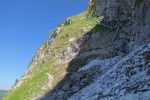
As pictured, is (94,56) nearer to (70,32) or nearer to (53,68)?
(53,68)

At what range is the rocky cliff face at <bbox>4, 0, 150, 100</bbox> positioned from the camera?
99.1 ft

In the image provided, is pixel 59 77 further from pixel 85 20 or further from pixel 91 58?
pixel 85 20

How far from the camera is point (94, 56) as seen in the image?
66562 mm

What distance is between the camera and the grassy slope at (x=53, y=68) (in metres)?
68.5

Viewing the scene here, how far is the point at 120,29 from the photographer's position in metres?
73.8

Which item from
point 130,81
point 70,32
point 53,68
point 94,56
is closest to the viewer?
point 130,81

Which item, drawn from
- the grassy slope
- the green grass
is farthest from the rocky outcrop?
the green grass

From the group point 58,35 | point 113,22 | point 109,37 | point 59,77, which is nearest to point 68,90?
point 59,77

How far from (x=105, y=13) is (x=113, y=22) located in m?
5.31

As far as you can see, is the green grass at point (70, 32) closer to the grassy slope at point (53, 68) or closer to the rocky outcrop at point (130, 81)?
the grassy slope at point (53, 68)

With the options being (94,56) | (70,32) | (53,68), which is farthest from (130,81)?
(70,32)

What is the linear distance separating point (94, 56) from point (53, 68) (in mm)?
10740

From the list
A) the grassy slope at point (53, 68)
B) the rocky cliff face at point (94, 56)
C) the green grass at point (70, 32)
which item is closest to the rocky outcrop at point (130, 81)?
the rocky cliff face at point (94, 56)

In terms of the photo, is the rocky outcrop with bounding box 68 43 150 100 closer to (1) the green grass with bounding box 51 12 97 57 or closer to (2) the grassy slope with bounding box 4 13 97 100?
(2) the grassy slope with bounding box 4 13 97 100
